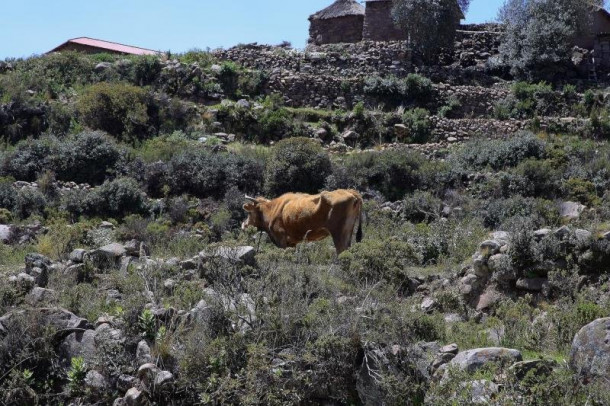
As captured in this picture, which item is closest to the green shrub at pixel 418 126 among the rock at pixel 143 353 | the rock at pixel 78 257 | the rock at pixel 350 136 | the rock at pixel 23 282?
the rock at pixel 350 136

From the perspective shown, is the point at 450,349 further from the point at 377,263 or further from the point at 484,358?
the point at 377,263

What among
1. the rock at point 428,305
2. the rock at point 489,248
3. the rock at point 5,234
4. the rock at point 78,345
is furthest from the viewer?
the rock at point 5,234

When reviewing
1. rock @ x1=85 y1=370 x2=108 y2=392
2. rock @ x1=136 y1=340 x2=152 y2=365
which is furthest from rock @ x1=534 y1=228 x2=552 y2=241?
rock @ x1=85 y1=370 x2=108 y2=392

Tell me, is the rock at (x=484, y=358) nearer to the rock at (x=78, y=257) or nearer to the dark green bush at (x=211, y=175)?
the rock at (x=78, y=257)

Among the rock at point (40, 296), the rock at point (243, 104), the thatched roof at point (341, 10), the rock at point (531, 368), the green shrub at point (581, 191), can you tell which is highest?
the thatched roof at point (341, 10)

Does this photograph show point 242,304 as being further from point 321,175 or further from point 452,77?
point 452,77

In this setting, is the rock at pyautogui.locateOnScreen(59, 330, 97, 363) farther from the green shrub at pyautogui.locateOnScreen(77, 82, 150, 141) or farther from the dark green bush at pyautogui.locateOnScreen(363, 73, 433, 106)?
the dark green bush at pyautogui.locateOnScreen(363, 73, 433, 106)

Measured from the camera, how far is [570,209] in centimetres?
2359

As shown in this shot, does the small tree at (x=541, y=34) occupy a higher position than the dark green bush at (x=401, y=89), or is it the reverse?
the small tree at (x=541, y=34)

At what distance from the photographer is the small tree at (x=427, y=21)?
40.9 metres

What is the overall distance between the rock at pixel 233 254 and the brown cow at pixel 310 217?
4.14 meters

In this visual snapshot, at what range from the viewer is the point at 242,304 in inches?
457

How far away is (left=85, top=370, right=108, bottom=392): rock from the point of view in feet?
35.6

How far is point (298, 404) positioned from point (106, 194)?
1542cm
